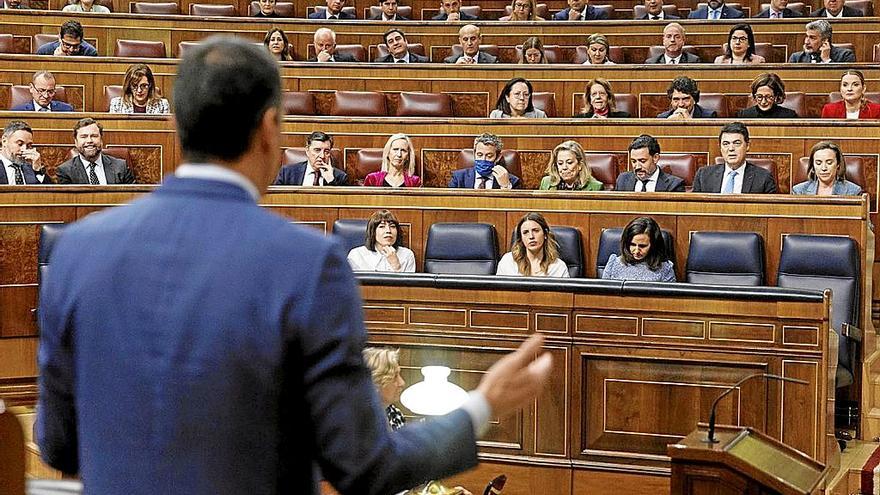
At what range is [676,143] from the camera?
163 inches

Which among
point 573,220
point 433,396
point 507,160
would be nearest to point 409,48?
point 507,160

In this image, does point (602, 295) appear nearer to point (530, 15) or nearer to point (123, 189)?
point (123, 189)

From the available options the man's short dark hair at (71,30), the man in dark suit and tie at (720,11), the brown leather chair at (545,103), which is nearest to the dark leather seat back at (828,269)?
the brown leather chair at (545,103)

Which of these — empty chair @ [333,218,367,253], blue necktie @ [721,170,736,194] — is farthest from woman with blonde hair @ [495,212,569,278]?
blue necktie @ [721,170,736,194]

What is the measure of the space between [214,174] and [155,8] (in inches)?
228

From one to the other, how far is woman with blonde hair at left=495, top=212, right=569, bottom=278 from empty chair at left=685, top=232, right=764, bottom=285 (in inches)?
14.6

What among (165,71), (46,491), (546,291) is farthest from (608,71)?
(46,491)

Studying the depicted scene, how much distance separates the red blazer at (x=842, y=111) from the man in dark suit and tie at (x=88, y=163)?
260cm

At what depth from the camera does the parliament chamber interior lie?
2531 mm

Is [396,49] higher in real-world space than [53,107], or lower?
higher

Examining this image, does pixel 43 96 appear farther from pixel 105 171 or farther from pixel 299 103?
pixel 299 103

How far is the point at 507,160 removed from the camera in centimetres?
408

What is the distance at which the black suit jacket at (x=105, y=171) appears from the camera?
12.9 feet

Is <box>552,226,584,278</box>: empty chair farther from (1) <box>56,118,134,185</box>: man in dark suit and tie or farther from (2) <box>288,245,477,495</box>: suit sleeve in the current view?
(2) <box>288,245,477,495</box>: suit sleeve
